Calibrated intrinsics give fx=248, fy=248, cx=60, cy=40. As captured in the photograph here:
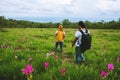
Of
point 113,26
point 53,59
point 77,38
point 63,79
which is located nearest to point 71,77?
point 63,79

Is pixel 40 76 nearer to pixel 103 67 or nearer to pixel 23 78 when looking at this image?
pixel 23 78

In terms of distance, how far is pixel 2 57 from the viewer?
6.66m

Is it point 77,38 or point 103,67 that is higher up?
point 77,38

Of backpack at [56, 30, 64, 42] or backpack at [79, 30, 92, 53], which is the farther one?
backpack at [56, 30, 64, 42]

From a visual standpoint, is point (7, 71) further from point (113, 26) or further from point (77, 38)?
point (113, 26)

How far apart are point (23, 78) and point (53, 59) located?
1.58 m

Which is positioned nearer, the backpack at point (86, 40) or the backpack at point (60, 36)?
the backpack at point (86, 40)

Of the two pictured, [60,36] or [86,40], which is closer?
[86,40]

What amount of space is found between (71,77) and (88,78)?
0.36m

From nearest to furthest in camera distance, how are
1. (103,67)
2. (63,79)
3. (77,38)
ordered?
1. (63,79)
2. (103,67)
3. (77,38)

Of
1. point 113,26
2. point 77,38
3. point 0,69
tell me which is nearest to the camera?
point 0,69

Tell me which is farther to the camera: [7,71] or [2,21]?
[2,21]

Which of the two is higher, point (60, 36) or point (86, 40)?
point (86, 40)

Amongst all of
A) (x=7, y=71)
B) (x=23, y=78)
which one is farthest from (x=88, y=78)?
(x=7, y=71)
